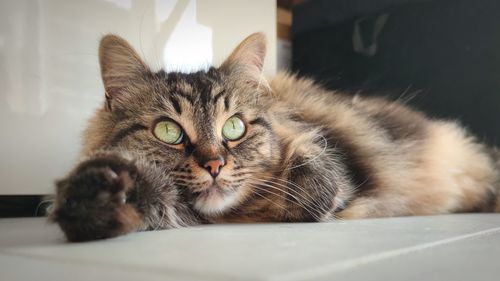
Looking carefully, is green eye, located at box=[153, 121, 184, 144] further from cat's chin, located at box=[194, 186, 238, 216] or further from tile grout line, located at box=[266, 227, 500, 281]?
tile grout line, located at box=[266, 227, 500, 281]

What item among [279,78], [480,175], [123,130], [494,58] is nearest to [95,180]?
[123,130]

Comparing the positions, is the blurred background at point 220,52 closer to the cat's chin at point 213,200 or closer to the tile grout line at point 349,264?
the cat's chin at point 213,200

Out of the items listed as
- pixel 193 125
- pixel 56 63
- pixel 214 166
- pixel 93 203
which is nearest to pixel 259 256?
pixel 93 203

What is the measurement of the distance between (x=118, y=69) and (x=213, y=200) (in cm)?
47

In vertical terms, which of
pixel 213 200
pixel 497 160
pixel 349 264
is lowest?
pixel 497 160

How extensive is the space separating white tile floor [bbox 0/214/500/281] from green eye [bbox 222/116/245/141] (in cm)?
35

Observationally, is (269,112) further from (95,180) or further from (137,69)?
(95,180)

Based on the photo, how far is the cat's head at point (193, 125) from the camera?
3.85ft

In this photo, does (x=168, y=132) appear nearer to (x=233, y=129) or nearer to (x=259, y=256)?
(x=233, y=129)

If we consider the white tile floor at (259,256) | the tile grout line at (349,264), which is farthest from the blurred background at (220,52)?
the tile grout line at (349,264)

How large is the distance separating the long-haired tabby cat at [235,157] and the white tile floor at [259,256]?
9 centimetres

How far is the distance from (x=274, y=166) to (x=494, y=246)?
64cm

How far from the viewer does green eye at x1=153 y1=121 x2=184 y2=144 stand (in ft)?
4.02

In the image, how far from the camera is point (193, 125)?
4.02 feet
